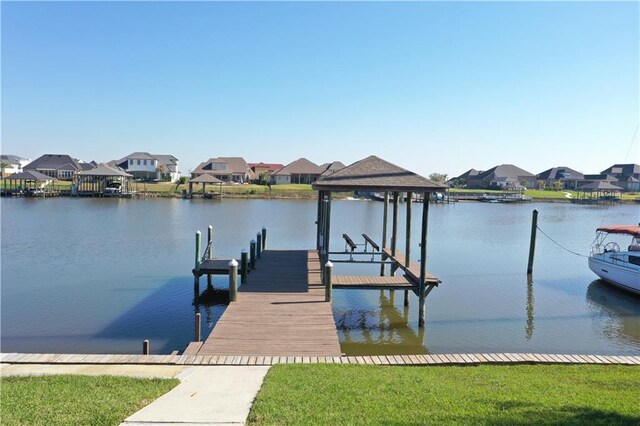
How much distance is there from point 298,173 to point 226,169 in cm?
1545

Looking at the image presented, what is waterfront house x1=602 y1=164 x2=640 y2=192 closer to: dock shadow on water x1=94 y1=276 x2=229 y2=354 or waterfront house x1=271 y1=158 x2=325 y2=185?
waterfront house x1=271 y1=158 x2=325 y2=185

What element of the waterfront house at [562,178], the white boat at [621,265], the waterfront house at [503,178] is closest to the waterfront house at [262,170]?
the waterfront house at [503,178]

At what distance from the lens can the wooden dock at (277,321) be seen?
10.1m

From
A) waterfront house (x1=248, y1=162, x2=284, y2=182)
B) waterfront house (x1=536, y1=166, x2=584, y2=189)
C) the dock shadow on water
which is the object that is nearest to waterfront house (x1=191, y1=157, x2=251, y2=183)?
waterfront house (x1=248, y1=162, x2=284, y2=182)

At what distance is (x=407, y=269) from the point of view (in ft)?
57.3

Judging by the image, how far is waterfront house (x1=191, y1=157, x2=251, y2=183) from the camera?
98562 mm

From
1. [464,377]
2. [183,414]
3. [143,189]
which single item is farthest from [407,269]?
[143,189]

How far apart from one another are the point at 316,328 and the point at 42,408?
6.35 m

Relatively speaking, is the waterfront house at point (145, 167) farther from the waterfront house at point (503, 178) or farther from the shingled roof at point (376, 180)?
the shingled roof at point (376, 180)

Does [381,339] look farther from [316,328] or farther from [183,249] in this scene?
[183,249]

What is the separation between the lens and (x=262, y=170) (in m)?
121

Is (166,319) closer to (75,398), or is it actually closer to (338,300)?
(338,300)

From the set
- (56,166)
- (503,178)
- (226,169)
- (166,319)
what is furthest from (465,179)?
(166,319)

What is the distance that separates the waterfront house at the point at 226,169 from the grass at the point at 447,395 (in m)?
93.1
